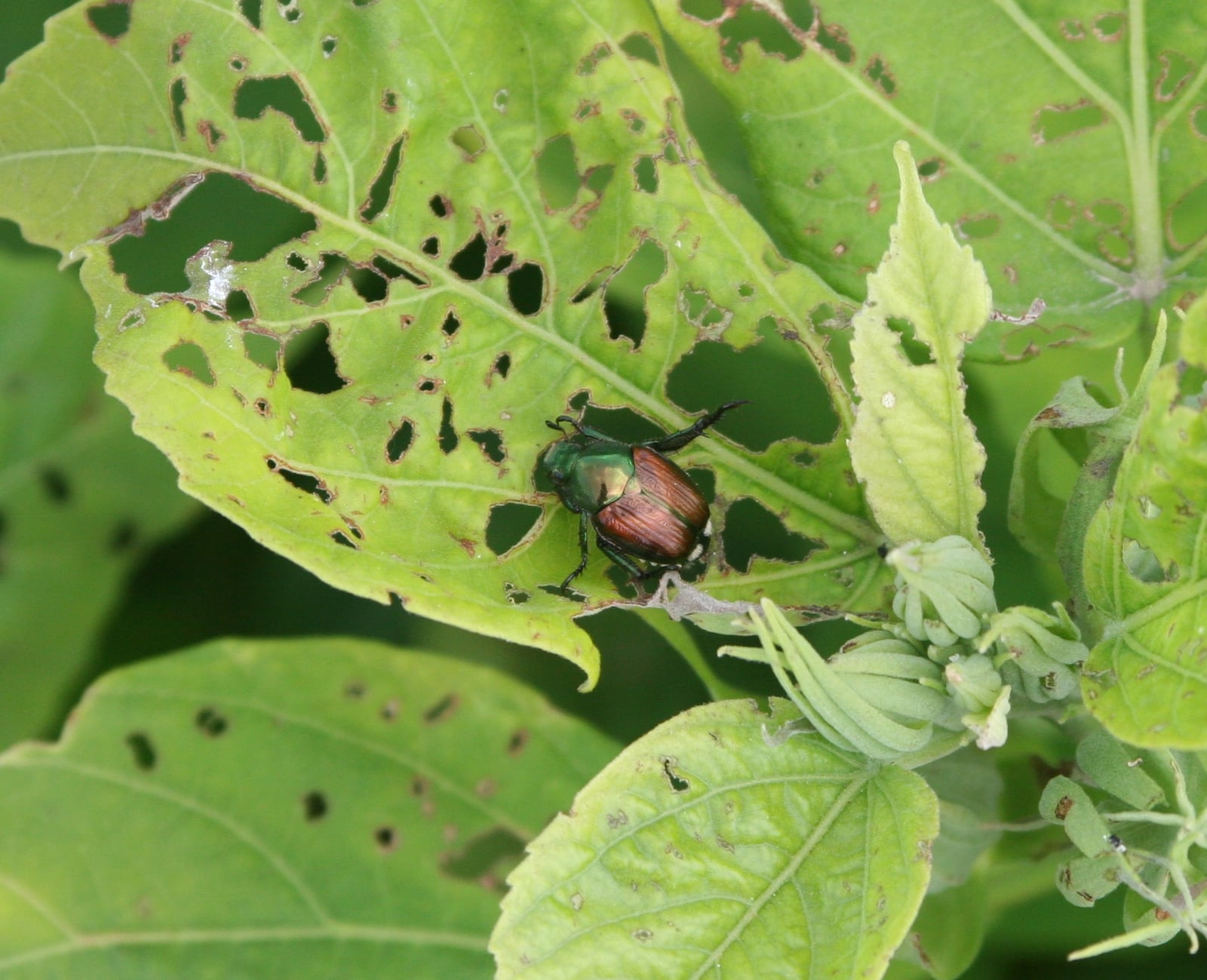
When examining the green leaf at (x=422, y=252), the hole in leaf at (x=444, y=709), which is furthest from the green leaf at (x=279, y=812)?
the green leaf at (x=422, y=252)

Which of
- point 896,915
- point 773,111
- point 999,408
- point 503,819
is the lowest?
point 503,819

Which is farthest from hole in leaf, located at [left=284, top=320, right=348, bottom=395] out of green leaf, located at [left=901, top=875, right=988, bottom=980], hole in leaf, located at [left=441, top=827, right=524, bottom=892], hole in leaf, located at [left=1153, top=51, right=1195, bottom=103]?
hole in leaf, located at [left=1153, top=51, right=1195, bottom=103]

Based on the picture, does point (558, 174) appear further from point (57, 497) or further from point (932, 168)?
point (57, 497)

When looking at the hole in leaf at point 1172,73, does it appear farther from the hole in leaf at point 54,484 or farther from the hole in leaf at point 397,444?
the hole in leaf at point 54,484

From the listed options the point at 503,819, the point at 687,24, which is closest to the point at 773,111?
the point at 687,24

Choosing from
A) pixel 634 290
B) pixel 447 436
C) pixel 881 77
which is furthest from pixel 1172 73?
pixel 447 436

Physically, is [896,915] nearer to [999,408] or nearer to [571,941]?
[571,941]
